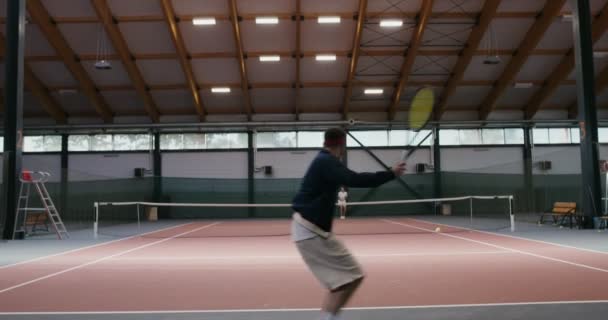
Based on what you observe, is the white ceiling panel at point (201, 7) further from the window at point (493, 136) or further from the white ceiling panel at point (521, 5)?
the window at point (493, 136)

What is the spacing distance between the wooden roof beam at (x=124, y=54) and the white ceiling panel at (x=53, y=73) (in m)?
3.34

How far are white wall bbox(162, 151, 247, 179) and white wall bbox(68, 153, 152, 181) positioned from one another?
3.98 ft

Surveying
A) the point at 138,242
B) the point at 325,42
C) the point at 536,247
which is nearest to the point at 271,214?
the point at 325,42

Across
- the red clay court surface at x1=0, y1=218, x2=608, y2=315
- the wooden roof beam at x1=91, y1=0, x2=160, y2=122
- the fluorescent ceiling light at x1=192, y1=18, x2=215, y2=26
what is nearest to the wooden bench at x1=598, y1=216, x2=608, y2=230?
the red clay court surface at x1=0, y1=218, x2=608, y2=315

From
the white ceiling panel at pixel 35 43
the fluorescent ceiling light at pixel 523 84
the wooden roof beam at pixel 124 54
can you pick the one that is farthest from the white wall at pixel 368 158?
the white ceiling panel at pixel 35 43

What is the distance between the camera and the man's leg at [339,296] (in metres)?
3.78

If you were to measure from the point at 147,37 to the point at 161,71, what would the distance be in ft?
7.79

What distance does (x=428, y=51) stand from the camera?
23484mm

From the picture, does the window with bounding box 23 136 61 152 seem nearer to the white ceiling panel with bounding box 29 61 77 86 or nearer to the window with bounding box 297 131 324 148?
the white ceiling panel with bounding box 29 61 77 86

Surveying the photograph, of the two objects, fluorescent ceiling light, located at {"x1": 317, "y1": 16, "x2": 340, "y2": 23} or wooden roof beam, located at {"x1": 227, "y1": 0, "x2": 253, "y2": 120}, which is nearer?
wooden roof beam, located at {"x1": 227, "y1": 0, "x2": 253, "y2": 120}

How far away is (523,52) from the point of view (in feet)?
75.7

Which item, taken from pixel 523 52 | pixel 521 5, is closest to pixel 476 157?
pixel 523 52

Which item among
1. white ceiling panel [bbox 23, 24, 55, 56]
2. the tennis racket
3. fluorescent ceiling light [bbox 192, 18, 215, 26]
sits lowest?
the tennis racket

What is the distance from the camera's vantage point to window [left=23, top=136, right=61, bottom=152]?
94.0 feet
